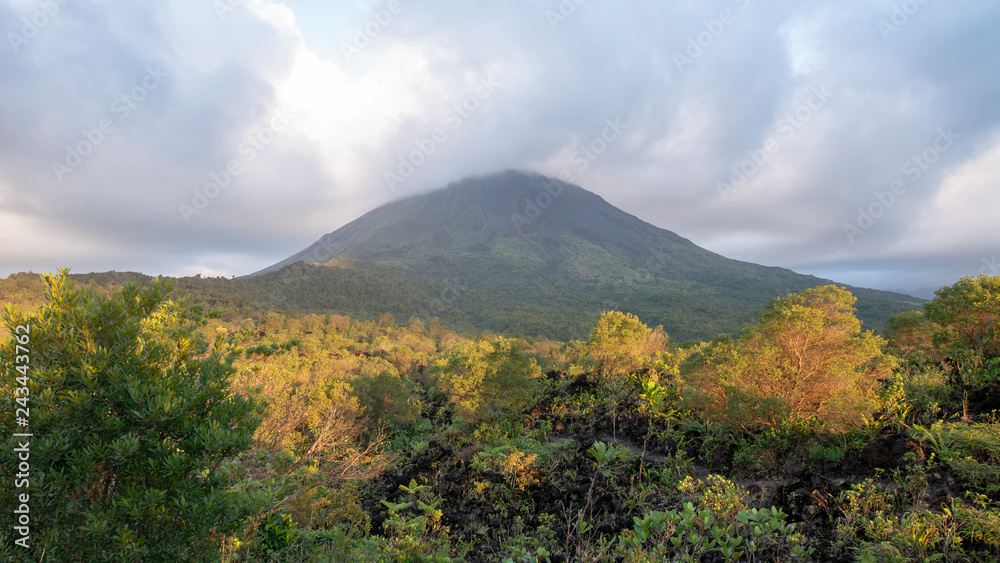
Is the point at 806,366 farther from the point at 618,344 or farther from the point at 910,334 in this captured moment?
the point at 910,334

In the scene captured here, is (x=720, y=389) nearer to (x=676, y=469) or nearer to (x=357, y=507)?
(x=676, y=469)

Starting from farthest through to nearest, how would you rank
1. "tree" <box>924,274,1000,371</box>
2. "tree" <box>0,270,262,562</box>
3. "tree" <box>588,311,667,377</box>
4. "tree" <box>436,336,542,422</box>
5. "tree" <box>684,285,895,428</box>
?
"tree" <box>588,311,667,377</box> → "tree" <box>436,336,542,422</box> → "tree" <box>924,274,1000,371</box> → "tree" <box>684,285,895,428</box> → "tree" <box>0,270,262,562</box>

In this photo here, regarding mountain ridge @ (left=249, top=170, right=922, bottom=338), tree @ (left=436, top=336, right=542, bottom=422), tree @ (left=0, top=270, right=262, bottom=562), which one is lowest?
tree @ (left=436, top=336, right=542, bottom=422)

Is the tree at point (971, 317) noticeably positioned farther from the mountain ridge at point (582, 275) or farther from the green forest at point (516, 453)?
the mountain ridge at point (582, 275)

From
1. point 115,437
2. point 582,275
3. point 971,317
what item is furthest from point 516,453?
point 582,275

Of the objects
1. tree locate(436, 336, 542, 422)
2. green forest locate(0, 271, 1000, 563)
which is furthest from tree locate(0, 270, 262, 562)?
tree locate(436, 336, 542, 422)

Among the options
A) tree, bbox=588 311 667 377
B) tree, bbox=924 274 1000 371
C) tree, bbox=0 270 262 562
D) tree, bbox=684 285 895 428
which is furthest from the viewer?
tree, bbox=588 311 667 377

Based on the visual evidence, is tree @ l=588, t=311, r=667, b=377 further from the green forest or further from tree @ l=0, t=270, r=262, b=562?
tree @ l=0, t=270, r=262, b=562
